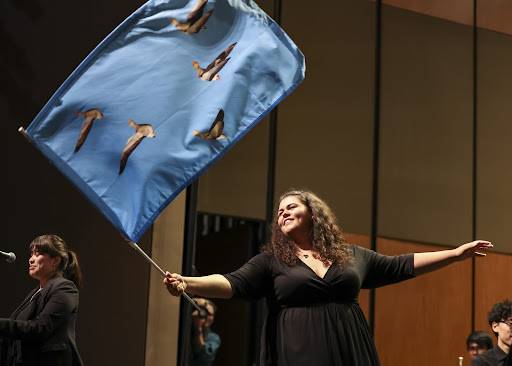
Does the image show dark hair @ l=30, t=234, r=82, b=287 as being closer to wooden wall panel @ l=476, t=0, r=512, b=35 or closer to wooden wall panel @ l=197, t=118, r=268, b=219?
wooden wall panel @ l=197, t=118, r=268, b=219

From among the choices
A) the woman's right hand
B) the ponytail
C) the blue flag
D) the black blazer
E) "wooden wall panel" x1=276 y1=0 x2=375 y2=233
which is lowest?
the black blazer

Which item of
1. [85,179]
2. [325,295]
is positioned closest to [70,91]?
[85,179]

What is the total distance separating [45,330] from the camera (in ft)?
20.6

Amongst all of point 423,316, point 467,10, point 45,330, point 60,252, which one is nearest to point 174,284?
point 45,330

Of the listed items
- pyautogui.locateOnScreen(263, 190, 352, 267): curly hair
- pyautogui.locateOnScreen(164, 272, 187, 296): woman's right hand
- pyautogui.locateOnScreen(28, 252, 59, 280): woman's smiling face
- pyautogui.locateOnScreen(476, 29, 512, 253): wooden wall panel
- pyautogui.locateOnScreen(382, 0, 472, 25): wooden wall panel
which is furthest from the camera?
pyautogui.locateOnScreen(476, 29, 512, 253): wooden wall panel

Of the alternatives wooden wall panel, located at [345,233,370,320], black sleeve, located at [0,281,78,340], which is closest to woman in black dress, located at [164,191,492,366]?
black sleeve, located at [0,281,78,340]

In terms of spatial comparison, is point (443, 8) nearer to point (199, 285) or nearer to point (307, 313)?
point (307, 313)

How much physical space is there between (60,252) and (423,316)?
19.8ft

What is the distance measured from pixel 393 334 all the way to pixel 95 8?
501 cm

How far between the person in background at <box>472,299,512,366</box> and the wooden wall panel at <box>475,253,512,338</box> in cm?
472

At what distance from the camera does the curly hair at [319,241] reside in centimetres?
526

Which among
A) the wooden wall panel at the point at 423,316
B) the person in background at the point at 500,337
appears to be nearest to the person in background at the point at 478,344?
the person in background at the point at 500,337

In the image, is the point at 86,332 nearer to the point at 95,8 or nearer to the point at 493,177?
the point at 95,8

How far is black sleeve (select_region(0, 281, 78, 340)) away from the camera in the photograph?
20.3 feet
